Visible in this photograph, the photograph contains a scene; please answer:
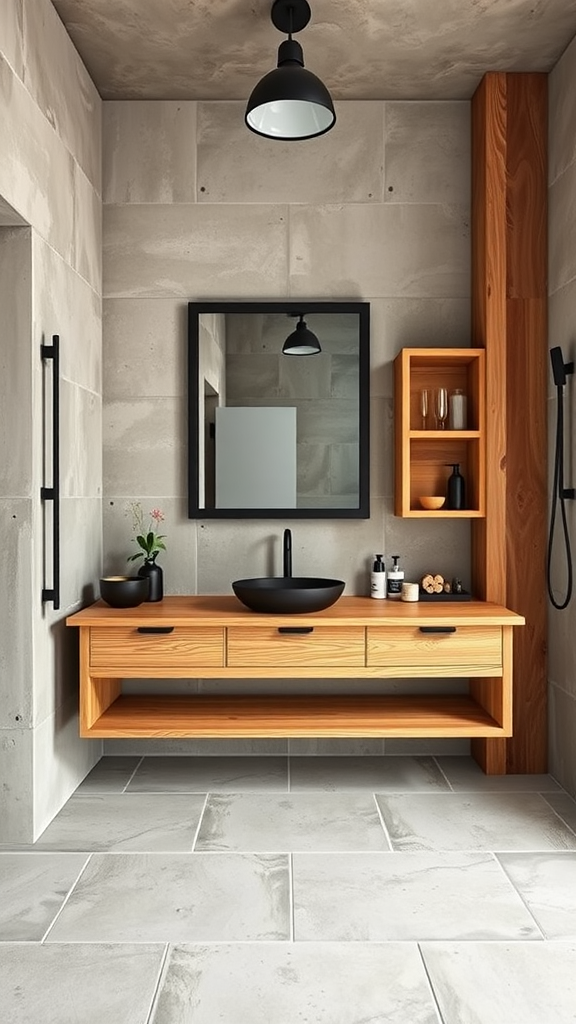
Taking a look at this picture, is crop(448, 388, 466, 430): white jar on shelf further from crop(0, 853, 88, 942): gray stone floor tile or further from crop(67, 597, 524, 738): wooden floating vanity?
crop(0, 853, 88, 942): gray stone floor tile

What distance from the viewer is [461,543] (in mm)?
3596

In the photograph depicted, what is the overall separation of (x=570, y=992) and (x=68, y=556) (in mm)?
2090

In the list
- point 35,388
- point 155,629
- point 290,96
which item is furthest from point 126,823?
point 290,96

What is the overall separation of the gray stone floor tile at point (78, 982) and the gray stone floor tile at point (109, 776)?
3.65 ft

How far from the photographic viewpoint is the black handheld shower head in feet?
10.1

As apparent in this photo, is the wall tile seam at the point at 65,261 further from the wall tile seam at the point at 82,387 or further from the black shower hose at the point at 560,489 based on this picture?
the black shower hose at the point at 560,489

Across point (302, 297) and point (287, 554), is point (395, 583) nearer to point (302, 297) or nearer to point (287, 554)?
point (287, 554)

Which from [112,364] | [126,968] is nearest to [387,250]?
[112,364]

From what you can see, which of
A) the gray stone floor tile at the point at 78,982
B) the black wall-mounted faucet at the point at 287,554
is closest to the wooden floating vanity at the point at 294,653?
the black wall-mounted faucet at the point at 287,554

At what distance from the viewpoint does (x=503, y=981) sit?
1.94 meters

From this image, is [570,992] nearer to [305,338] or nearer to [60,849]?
[60,849]

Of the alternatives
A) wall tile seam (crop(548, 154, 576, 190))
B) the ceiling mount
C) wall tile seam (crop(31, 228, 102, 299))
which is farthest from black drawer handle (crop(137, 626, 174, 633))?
wall tile seam (crop(548, 154, 576, 190))

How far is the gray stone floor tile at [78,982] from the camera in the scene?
5.97ft

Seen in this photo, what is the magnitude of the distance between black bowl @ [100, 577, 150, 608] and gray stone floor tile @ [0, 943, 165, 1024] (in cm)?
130
